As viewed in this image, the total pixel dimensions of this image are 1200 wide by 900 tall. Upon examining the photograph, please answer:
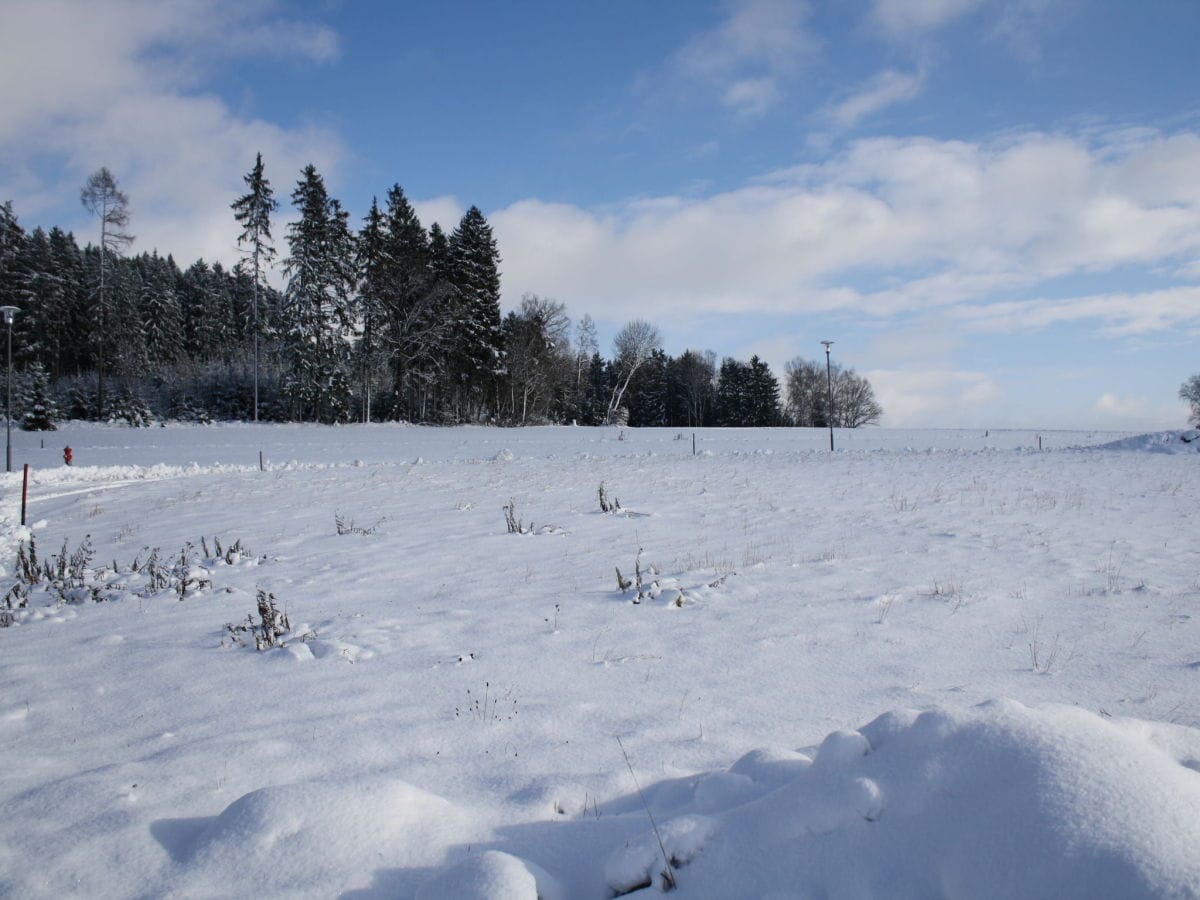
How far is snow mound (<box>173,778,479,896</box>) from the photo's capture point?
7.41 ft

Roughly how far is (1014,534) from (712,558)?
406 cm

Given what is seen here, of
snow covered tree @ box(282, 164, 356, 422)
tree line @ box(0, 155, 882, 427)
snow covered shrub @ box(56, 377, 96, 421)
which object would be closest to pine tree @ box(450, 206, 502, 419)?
tree line @ box(0, 155, 882, 427)

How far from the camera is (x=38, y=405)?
39062 mm

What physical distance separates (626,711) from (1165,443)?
26.1 m

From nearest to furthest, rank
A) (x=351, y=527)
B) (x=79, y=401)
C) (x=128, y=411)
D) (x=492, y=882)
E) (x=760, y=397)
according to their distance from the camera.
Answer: (x=492, y=882) → (x=351, y=527) → (x=128, y=411) → (x=79, y=401) → (x=760, y=397)

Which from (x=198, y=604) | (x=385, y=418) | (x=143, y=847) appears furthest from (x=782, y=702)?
(x=385, y=418)

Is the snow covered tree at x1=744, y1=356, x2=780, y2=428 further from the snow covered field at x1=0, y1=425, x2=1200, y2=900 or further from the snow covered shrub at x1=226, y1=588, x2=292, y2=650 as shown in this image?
the snow covered shrub at x1=226, y1=588, x2=292, y2=650

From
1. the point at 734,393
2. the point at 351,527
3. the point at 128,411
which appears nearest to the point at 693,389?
the point at 734,393

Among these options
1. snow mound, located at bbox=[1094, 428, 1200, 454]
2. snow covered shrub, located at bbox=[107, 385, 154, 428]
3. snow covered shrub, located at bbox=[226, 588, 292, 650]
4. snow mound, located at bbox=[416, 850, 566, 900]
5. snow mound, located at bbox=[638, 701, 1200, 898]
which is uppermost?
snow covered shrub, located at bbox=[107, 385, 154, 428]

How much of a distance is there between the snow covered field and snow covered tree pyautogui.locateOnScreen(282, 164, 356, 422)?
33491 mm

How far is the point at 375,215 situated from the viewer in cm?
4534

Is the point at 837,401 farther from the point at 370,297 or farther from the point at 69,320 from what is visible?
the point at 69,320

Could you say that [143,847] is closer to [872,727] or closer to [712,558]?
[872,727]

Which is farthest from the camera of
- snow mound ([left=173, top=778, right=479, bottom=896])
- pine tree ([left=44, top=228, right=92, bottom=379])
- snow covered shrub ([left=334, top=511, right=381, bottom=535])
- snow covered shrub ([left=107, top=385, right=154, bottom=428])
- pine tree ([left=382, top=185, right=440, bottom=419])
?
pine tree ([left=44, top=228, right=92, bottom=379])
